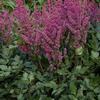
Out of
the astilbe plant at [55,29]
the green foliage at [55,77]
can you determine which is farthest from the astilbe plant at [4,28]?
the astilbe plant at [55,29]

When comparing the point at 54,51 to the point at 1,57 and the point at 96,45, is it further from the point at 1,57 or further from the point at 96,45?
the point at 1,57

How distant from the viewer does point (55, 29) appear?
2600 millimetres

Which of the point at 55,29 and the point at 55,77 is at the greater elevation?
the point at 55,29

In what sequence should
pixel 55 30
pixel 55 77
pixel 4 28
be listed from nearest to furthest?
pixel 55 30 → pixel 55 77 → pixel 4 28

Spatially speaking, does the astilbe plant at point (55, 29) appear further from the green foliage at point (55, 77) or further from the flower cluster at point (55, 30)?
the green foliage at point (55, 77)

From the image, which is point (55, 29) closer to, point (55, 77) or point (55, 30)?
point (55, 30)

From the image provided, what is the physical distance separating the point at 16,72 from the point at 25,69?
0.28ft

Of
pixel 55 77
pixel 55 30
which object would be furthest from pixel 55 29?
pixel 55 77

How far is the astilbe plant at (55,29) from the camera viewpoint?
262 cm

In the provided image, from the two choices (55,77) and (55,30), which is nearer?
(55,30)

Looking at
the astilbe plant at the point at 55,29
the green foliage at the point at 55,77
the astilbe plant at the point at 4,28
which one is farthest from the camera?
the astilbe plant at the point at 4,28

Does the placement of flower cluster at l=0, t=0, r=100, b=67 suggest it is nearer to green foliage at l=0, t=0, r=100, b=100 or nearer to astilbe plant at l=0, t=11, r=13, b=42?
green foliage at l=0, t=0, r=100, b=100

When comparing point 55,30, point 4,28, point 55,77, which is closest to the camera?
point 55,30

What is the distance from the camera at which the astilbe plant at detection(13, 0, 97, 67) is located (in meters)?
2.62
